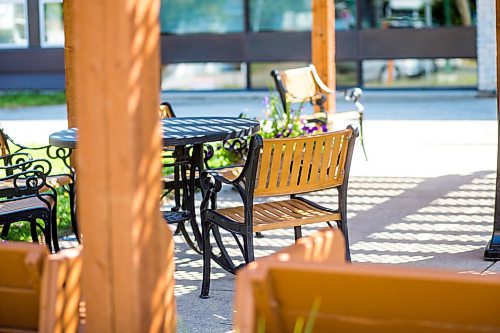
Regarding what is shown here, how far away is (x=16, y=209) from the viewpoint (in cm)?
615

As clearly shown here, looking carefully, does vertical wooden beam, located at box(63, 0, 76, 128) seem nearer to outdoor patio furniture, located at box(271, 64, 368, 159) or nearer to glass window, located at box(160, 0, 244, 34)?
outdoor patio furniture, located at box(271, 64, 368, 159)

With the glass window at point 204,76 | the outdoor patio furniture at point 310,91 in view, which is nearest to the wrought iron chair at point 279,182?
the outdoor patio furniture at point 310,91

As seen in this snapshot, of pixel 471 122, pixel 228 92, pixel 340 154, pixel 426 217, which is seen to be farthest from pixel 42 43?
pixel 340 154

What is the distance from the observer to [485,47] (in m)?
17.9

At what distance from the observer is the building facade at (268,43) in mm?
18969

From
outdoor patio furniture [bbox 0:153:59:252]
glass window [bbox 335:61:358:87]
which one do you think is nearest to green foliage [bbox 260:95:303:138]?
outdoor patio furniture [bbox 0:153:59:252]

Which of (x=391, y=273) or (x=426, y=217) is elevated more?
(x=391, y=273)

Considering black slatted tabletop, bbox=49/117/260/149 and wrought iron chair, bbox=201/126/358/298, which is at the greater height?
black slatted tabletop, bbox=49/117/260/149

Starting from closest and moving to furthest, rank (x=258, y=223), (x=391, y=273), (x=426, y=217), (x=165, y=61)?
(x=391, y=273), (x=258, y=223), (x=426, y=217), (x=165, y=61)

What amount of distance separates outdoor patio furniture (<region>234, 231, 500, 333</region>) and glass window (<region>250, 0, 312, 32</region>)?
665 inches

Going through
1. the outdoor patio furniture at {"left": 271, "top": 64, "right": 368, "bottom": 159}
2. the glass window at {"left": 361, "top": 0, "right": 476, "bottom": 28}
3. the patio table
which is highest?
the glass window at {"left": 361, "top": 0, "right": 476, "bottom": 28}

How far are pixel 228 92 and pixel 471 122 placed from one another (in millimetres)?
6738

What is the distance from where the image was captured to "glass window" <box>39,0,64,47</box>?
70.1 ft

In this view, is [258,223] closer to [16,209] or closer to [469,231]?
[16,209]
